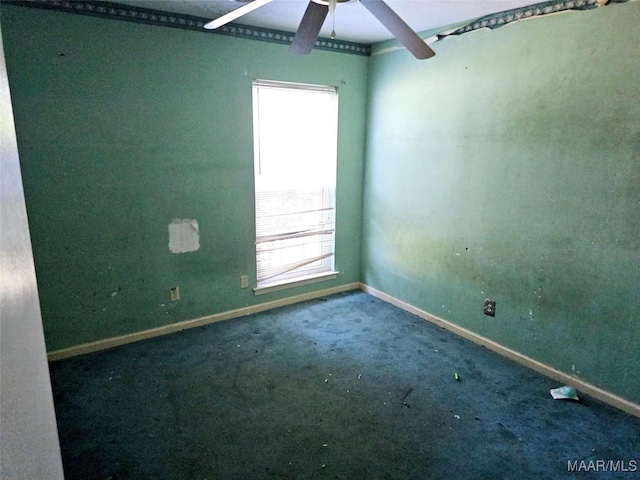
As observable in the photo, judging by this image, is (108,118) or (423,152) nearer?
(108,118)

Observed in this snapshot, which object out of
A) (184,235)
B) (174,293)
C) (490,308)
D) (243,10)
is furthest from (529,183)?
(174,293)

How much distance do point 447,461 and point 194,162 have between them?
2575 millimetres

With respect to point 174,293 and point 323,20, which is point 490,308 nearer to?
point 323,20

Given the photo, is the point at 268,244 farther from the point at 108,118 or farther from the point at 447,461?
the point at 447,461

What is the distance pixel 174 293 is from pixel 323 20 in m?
2.28

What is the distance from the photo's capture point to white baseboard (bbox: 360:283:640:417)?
2.42 meters

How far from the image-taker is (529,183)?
8.90 ft

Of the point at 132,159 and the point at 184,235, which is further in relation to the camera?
the point at 184,235

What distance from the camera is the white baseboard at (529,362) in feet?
7.93

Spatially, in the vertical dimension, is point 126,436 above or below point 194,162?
below

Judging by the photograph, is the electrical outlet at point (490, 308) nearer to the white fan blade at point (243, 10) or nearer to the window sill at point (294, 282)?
the window sill at point (294, 282)

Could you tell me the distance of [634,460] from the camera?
2016 mm

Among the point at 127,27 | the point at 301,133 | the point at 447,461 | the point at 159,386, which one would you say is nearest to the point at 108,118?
the point at 127,27

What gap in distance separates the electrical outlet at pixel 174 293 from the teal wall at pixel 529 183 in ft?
6.42
